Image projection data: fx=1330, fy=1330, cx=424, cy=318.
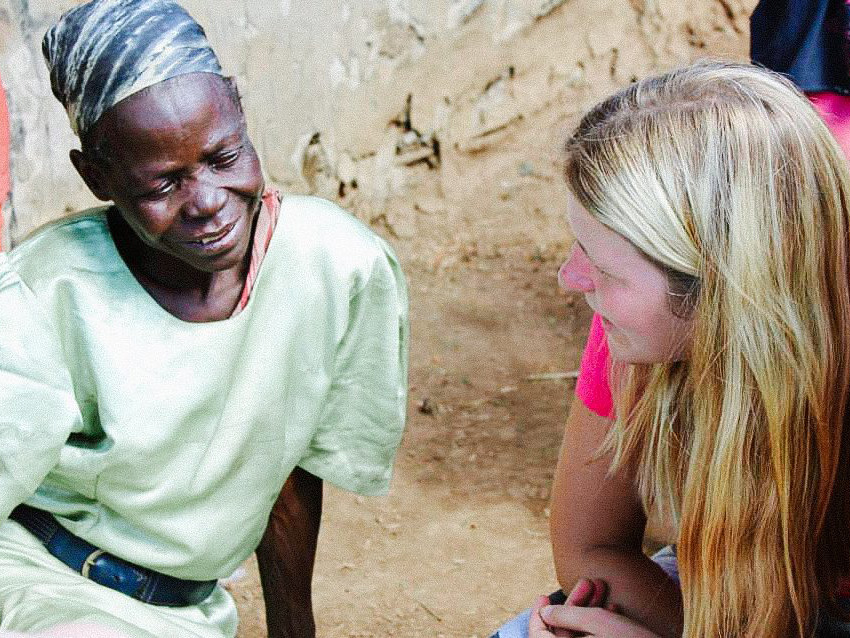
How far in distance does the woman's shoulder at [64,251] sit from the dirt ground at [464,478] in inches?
51.3

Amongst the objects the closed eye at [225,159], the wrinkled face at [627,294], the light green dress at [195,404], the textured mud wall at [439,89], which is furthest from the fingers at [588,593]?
the textured mud wall at [439,89]

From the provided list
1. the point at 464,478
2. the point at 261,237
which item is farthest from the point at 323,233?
the point at 464,478

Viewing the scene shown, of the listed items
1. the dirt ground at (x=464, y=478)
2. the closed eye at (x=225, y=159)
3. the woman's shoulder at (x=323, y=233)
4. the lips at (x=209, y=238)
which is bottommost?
the dirt ground at (x=464, y=478)

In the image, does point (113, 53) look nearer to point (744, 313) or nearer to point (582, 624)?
point (744, 313)

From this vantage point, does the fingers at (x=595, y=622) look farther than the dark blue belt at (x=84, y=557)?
No

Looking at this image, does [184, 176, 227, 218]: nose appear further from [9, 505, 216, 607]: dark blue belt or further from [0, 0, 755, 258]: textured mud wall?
[0, 0, 755, 258]: textured mud wall

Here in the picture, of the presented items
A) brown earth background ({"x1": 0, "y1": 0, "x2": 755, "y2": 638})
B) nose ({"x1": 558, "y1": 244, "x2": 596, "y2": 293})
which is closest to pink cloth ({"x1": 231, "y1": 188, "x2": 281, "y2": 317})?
nose ({"x1": 558, "y1": 244, "x2": 596, "y2": 293})

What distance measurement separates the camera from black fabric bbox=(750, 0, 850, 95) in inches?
95.6

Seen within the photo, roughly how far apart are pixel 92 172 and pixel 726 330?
1.04 m

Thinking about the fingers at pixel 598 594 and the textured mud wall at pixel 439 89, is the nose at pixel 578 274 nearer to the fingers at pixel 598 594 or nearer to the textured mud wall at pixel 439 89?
the fingers at pixel 598 594

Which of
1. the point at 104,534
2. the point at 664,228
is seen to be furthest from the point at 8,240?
the point at 664,228

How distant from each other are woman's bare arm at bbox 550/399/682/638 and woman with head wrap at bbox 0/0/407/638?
1.38 ft

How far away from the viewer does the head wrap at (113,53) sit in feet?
6.79

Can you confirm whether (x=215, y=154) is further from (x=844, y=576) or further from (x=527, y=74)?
(x=527, y=74)
